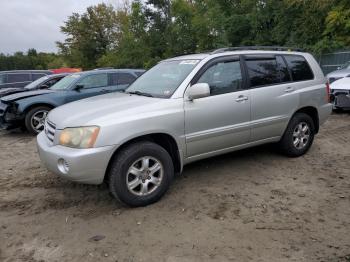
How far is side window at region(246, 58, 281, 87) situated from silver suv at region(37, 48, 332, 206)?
2 cm

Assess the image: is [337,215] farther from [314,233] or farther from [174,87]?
[174,87]

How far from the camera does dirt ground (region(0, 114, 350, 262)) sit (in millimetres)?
3295

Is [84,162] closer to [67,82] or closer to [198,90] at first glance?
[198,90]

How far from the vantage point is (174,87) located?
4.52 m

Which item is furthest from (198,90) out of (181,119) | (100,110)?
(100,110)

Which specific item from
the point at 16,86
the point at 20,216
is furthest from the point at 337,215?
the point at 16,86

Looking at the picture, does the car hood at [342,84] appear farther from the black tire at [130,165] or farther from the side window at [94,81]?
the black tire at [130,165]

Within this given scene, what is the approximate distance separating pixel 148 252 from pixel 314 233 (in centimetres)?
163

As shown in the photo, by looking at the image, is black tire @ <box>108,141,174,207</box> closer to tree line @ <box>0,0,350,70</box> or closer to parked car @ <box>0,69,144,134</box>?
parked car @ <box>0,69,144,134</box>

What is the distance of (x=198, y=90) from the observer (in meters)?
4.27

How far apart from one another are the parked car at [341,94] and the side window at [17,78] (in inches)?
435

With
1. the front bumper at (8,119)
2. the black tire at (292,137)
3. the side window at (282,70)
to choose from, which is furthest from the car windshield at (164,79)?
the front bumper at (8,119)

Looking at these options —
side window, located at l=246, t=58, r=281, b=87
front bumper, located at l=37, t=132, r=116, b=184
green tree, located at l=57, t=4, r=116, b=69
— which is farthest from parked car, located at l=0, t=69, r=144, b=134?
green tree, located at l=57, t=4, r=116, b=69

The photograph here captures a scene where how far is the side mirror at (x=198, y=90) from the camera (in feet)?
14.0
